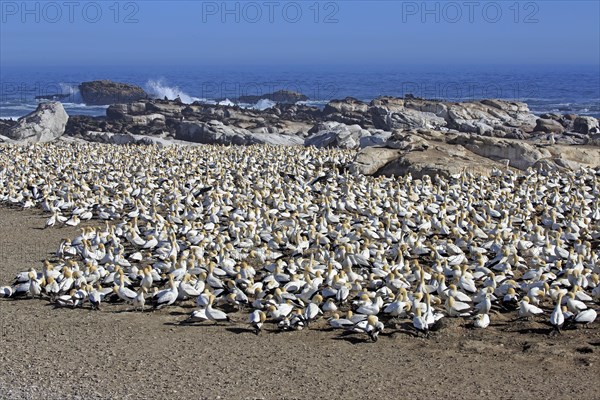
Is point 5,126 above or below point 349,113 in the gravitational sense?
below

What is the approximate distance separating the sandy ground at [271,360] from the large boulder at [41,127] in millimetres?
28148

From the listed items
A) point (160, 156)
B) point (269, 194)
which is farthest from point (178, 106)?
point (269, 194)

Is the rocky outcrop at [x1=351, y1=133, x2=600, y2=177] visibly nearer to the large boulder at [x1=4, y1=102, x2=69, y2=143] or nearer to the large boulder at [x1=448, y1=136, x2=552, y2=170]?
the large boulder at [x1=448, y1=136, x2=552, y2=170]

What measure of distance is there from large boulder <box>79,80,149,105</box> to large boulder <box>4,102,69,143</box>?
33439mm

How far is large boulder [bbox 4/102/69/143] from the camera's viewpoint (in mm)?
38375

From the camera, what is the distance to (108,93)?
75.2m

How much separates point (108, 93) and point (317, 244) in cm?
6347

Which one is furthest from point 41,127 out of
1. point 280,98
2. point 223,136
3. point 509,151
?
point 280,98

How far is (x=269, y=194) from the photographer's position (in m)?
19.8

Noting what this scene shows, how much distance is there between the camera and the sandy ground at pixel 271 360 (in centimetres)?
899

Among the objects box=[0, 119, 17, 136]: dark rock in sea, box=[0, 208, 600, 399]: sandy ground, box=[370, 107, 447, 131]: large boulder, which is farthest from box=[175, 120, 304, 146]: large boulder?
box=[0, 208, 600, 399]: sandy ground

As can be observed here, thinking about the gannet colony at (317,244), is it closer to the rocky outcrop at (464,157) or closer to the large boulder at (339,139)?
the rocky outcrop at (464,157)

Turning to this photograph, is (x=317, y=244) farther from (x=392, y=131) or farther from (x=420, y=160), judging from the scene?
(x=392, y=131)

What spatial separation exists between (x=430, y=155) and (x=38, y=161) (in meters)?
11.4
